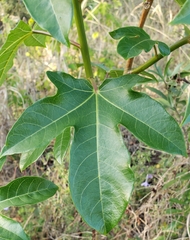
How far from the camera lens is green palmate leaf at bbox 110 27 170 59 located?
53 cm

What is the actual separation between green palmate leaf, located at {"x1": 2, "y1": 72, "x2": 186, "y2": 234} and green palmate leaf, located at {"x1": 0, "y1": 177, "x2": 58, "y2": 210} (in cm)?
18

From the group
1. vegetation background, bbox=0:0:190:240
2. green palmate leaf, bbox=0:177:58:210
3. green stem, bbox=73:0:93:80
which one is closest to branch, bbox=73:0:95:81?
green stem, bbox=73:0:93:80

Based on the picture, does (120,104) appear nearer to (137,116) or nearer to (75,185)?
(137,116)

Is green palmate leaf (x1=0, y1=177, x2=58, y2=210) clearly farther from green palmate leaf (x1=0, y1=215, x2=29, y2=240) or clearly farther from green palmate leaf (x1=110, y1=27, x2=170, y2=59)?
green palmate leaf (x1=110, y1=27, x2=170, y2=59)

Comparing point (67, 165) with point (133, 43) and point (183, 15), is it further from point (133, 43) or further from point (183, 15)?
point (183, 15)

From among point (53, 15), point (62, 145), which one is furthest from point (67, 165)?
point (53, 15)

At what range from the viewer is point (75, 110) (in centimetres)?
56

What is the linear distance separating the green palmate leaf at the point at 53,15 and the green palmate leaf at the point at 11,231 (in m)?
0.40

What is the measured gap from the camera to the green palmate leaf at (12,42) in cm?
60

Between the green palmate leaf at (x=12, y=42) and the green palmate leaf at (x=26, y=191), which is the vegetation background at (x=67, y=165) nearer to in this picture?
the green palmate leaf at (x=26, y=191)

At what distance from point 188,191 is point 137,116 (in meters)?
1.04

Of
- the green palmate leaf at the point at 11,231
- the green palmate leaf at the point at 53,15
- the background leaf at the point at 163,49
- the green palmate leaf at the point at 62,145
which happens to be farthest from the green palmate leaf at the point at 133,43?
the green palmate leaf at the point at 11,231

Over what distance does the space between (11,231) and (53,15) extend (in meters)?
0.43

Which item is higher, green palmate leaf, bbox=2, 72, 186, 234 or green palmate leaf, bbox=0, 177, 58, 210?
green palmate leaf, bbox=2, 72, 186, 234
